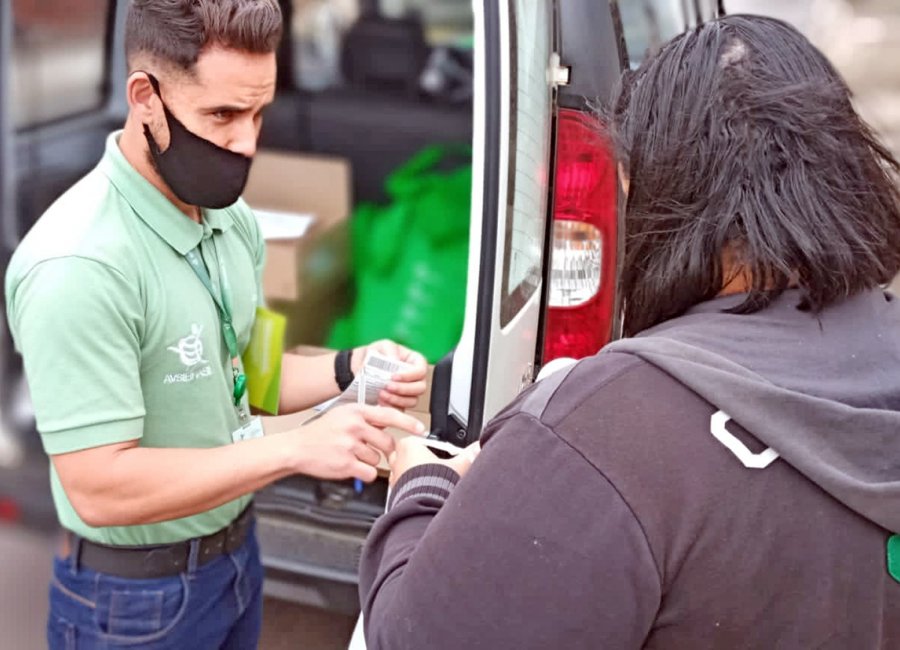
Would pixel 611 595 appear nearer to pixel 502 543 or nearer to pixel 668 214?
pixel 502 543

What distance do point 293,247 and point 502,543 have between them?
1768mm

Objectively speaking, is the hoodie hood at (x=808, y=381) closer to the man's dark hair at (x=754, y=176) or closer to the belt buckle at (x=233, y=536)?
the man's dark hair at (x=754, y=176)

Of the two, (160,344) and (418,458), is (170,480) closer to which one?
(160,344)

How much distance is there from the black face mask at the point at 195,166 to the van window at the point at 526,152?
456mm

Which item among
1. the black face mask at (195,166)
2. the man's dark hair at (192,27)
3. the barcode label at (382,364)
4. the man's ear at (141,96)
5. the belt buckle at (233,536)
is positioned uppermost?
the man's dark hair at (192,27)

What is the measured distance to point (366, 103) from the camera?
353cm

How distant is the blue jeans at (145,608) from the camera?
1.55 m

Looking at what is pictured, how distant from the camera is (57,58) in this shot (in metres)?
2.47

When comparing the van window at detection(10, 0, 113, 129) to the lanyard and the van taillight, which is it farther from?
the van taillight

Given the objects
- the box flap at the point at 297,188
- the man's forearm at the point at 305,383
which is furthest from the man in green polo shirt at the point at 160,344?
the box flap at the point at 297,188

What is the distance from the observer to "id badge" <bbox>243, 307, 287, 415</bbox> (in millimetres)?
1614

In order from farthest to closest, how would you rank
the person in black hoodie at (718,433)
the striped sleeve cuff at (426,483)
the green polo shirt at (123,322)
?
the green polo shirt at (123,322), the striped sleeve cuff at (426,483), the person in black hoodie at (718,433)

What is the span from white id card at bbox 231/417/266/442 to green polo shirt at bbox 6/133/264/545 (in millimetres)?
13

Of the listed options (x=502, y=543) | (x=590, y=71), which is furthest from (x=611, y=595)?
(x=590, y=71)
